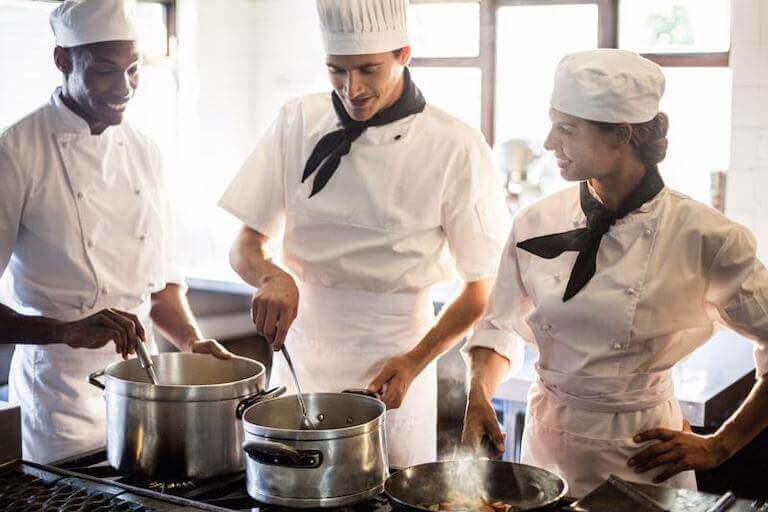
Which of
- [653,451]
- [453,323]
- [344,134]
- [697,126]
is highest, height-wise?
[344,134]

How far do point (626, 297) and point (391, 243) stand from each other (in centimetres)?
71

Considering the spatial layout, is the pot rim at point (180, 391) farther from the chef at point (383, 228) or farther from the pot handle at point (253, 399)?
the chef at point (383, 228)

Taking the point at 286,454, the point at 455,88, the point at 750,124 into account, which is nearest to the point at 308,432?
the point at 286,454

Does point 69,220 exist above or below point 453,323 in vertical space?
above

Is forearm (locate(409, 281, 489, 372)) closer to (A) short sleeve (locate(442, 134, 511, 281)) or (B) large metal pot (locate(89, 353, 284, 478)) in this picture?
(A) short sleeve (locate(442, 134, 511, 281))

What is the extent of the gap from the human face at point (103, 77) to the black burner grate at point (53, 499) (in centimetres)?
116

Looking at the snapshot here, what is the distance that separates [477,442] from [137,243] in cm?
125

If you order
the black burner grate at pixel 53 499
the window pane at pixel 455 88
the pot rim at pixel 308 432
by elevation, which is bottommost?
the black burner grate at pixel 53 499

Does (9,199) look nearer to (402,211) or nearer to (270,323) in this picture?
(270,323)

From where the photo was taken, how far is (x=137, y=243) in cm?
279

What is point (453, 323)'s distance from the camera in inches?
101

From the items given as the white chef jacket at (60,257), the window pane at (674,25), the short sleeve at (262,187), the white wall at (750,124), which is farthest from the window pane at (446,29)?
the white chef jacket at (60,257)

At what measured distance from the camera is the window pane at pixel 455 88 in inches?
270

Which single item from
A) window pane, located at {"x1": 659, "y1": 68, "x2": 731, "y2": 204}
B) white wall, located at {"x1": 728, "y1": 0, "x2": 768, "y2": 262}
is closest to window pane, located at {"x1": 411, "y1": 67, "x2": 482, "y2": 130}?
window pane, located at {"x1": 659, "y1": 68, "x2": 731, "y2": 204}
